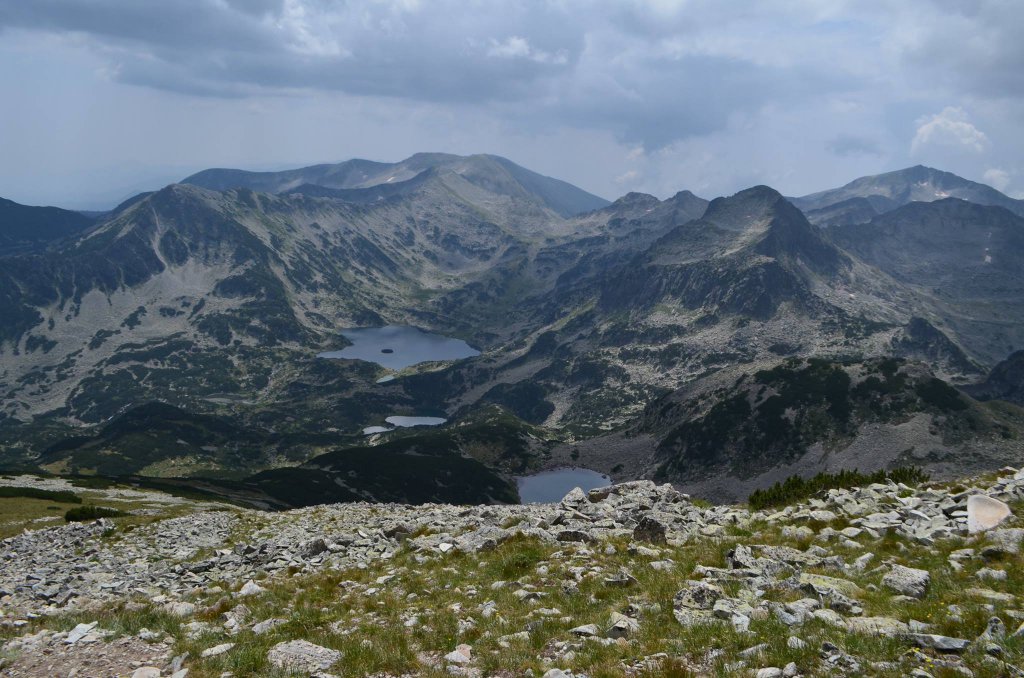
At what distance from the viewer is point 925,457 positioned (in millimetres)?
176875

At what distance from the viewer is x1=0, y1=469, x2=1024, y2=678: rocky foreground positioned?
12461 millimetres

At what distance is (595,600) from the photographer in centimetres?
1719

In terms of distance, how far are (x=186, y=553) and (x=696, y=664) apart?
3156 cm

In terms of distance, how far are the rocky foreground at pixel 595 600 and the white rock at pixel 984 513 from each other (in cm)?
8

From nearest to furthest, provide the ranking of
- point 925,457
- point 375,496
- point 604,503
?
point 604,503 < point 925,457 < point 375,496

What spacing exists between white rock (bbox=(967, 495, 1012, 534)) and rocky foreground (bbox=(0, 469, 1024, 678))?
0.08 m

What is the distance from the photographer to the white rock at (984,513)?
18891 mm

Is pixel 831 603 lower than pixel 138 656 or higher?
higher

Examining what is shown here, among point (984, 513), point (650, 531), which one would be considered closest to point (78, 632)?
point (650, 531)

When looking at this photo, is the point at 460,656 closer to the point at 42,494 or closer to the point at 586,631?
the point at 586,631

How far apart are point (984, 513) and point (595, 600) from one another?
1308 cm

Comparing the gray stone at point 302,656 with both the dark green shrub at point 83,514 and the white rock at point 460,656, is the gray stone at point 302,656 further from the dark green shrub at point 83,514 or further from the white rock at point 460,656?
the dark green shrub at point 83,514

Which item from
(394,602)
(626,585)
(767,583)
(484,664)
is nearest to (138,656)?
(394,602)

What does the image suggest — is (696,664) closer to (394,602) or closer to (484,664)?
(484,664)
